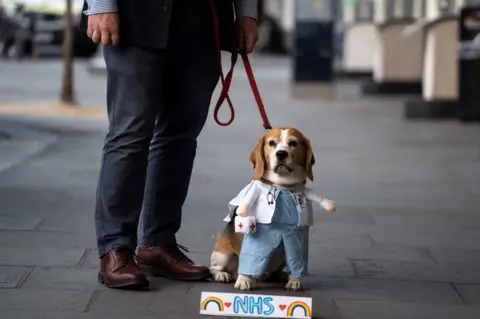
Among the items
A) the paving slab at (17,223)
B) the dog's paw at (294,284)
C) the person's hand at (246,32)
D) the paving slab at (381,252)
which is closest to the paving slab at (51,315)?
the dog's paw at (294,284)

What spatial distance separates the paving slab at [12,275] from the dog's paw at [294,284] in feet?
3.86

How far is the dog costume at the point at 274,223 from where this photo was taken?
4152mm

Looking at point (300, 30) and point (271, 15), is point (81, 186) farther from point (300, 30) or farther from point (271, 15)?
point (271, 15)

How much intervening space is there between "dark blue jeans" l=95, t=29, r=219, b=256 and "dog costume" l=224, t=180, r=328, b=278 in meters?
0.47

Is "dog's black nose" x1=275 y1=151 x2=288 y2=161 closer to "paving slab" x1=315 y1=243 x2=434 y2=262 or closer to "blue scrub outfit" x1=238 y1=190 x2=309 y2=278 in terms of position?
"blue scrub outfit" x1=238 y1=190 x2=309 y2=278

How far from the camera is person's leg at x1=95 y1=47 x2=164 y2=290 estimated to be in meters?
4.25

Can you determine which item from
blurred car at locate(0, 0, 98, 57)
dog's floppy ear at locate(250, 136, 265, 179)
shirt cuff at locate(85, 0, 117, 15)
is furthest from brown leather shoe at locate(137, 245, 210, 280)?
blurred car at locate(0, 0, 98, 57)

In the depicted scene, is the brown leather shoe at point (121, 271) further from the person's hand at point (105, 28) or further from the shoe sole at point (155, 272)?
the person's hand at point (105, 28)

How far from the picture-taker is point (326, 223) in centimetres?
609

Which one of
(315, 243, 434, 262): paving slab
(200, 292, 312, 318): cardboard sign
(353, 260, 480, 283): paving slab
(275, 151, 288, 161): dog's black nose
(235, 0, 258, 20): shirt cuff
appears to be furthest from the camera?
(315, 243, 434, 262): paving slab

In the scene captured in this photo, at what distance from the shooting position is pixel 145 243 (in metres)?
4.62

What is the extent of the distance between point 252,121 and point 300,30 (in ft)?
16.9

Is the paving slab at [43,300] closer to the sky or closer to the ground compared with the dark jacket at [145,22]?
closer to the ground

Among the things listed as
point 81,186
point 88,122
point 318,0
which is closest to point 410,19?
point 318,0
